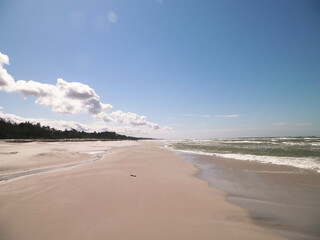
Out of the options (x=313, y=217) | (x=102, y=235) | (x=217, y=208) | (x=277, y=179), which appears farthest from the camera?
(x=277, y=179)

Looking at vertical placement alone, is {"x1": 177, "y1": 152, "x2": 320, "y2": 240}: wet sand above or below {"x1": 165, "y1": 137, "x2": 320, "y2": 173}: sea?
below

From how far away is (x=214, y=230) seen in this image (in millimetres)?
3857

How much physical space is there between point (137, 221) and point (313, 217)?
5102mm

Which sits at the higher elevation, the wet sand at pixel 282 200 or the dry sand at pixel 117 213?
the dry sand at pixel 117 213

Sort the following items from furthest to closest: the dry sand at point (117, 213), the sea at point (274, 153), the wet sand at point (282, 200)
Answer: the sea at point (274, 153) < the wet sand at point (282, 200) < the dry sand at point (117, 213)

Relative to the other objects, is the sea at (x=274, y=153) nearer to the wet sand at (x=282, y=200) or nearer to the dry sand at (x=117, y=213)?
the wet sand at (x=282, y=200)

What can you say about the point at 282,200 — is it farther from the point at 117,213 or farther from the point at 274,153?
the point at 274,153

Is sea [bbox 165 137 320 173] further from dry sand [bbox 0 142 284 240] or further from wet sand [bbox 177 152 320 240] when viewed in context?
dry sand [bbox 0 142 284 240]

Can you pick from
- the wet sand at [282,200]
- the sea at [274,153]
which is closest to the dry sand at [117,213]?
the wet sand at [282,200]

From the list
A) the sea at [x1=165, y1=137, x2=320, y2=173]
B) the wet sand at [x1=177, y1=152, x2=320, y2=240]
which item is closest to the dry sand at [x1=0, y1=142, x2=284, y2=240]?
the wet sand at [x1=177, y1=152, x2=320, y2=240]

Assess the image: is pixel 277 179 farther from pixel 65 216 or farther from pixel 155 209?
pixel 65 216

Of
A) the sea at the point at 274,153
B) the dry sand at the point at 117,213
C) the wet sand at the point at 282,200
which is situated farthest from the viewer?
the sea at the point at 274,153

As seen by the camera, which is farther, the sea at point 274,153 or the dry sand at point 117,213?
the sea at point 274,153

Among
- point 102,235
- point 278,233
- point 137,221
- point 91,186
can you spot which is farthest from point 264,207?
point 91,186
